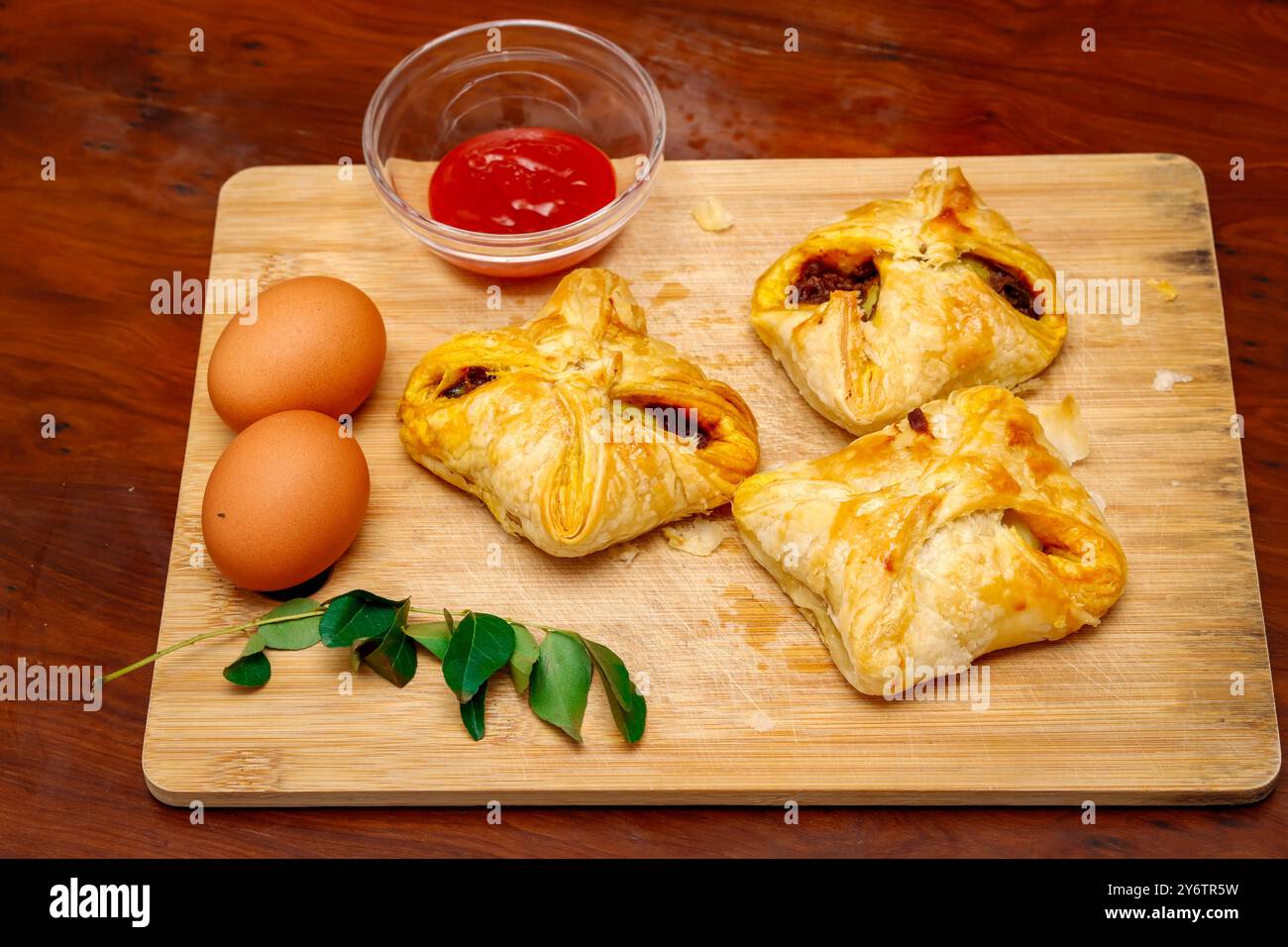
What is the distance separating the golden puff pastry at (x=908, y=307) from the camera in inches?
122

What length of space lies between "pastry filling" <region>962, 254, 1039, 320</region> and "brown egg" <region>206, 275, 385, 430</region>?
152cm

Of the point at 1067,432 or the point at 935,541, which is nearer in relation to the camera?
the point at 935,541

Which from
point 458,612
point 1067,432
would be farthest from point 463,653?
point 1067,432

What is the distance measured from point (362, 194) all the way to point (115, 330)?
79 cm

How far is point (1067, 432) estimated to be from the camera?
3.14 m

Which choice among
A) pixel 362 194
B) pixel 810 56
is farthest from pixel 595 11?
pixel 362 194

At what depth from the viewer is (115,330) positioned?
141 inches

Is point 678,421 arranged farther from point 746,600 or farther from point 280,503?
point 280,503

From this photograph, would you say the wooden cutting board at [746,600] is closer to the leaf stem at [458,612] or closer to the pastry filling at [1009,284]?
the leaf stem at [458,612]

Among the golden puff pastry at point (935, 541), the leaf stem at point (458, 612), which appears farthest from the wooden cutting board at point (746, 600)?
the golden puff pastry at point (935, 541)

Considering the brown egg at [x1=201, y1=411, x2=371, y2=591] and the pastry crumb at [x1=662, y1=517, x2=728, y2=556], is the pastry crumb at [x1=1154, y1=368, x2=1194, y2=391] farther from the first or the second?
the brown egg at [x1=201, y1=411, x2=371, y2=591]

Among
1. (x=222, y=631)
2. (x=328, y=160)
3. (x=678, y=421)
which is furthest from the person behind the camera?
(x=328, y=160)

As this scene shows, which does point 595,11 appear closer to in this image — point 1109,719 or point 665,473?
point 665,473

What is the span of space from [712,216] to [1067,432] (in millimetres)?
1091
